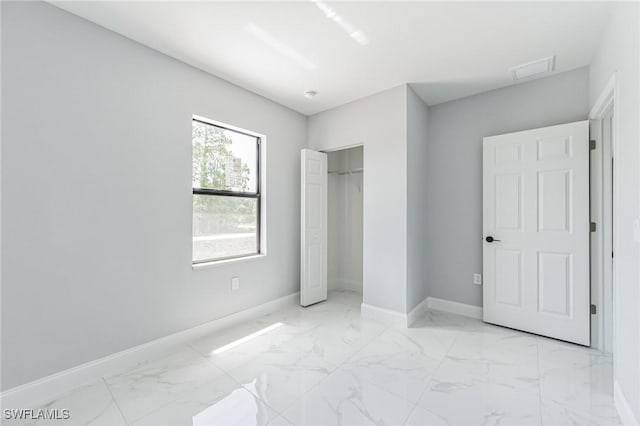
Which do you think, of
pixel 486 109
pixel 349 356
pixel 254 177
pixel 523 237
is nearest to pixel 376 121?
pixel 486 109

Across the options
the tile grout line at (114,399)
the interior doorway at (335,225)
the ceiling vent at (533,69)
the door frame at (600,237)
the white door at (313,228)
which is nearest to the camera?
the tile grout line at (114,399)

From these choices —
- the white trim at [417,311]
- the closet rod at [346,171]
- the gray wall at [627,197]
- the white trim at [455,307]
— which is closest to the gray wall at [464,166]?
the white trim at [455,307]

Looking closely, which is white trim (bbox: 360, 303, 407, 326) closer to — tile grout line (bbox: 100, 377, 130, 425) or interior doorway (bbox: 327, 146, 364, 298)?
interior doorway (bbox: 327, 146, 364, 298)

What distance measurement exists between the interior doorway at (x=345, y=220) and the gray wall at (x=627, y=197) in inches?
114

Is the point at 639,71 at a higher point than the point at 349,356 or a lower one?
higher

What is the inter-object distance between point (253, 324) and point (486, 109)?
3.61m

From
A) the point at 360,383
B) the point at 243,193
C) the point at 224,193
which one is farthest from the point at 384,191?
the point at 360,383

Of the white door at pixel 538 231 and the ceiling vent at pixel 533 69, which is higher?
the ceiling vent at pixel 533 69

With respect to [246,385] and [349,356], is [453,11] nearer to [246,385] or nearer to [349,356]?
[349,356]

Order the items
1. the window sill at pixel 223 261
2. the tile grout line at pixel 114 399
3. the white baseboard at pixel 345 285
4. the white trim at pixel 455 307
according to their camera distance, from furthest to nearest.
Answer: the white baseboard at pixel 345 285 < the white trim at pixel 455 307 < the window sill at pixel 223 261 < the tile grout line at pixel 114 399

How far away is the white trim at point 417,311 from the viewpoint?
119 inches

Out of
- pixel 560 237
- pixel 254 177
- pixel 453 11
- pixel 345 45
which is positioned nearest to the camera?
pixel 453 11

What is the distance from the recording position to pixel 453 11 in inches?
74.9

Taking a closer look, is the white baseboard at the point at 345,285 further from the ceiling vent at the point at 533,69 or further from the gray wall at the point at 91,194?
the ceiling vent at the point at 533,69
